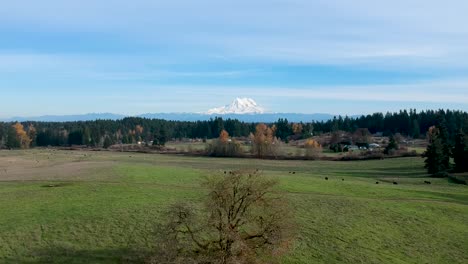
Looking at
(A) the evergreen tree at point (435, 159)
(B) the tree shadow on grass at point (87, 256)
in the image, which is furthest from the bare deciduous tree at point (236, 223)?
(A) the evergreen tree at point (435, 159)

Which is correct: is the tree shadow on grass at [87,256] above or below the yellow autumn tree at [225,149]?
below

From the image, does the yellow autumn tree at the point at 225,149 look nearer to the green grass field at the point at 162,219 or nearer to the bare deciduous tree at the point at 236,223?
the green grass field at the point at 162,219

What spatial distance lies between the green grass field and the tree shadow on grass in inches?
3.3

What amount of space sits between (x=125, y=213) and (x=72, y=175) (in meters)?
29.4

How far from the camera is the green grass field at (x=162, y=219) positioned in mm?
40188

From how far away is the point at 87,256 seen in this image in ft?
125

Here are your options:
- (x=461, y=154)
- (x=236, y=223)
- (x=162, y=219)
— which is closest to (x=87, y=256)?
(x=162, y=219)

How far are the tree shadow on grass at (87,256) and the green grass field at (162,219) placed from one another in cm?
9

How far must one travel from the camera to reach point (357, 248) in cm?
→ 4253

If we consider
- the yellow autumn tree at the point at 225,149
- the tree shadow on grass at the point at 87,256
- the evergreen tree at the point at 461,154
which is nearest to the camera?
the tree shadow on grass at the point at 87,256

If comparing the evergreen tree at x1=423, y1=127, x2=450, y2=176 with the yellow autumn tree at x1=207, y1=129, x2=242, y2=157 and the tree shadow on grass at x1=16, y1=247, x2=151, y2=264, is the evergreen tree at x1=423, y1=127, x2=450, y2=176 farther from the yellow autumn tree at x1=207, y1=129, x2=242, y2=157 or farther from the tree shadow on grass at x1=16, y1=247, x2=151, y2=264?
the tree shadow on grass at x1=16, y1=247, x2=151, y2=264

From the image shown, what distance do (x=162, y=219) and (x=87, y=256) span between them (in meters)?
9.21

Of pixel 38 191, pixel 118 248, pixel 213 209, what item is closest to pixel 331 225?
pixel 213 209

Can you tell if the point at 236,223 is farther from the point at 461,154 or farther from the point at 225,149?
the point at 225,149
